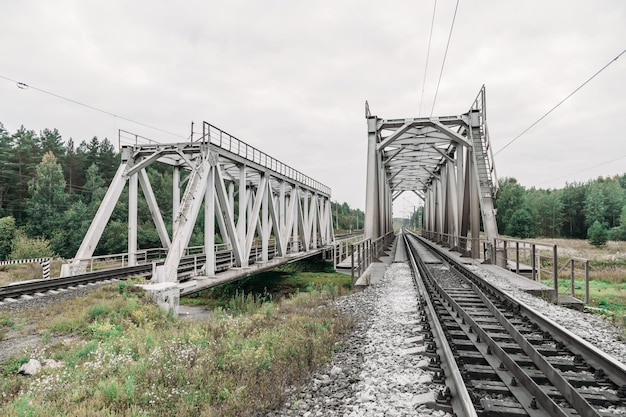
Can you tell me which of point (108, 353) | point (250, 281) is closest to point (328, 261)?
point (250, 281)

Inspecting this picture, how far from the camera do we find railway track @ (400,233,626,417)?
110 inches

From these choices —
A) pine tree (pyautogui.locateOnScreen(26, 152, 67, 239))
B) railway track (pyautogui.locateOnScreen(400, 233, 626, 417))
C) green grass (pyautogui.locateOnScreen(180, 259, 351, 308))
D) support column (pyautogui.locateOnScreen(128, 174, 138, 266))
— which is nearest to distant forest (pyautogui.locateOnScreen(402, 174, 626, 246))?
green grass (pyautogui.locateOnScreen(180, 259, 351, 308))

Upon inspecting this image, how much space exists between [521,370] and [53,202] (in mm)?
46537

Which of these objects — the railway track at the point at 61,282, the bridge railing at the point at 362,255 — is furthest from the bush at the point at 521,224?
the railway track at the point at 61,282

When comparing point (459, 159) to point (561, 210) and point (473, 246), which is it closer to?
point (473, 246)

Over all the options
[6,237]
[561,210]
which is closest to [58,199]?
[6,237]

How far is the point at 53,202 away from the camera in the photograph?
37500 millimetres

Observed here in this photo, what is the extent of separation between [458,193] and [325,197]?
695 inches

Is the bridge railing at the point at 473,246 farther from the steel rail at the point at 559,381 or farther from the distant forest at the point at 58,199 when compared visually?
the distant forest at the point at 58,199

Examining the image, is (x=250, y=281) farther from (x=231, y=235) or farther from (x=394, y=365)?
(x=394, y=365)

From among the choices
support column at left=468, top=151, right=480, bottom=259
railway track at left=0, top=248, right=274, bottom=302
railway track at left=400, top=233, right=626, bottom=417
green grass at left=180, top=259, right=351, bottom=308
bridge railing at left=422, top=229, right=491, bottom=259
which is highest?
support column at left=468, top=151, right=480, bottom=259

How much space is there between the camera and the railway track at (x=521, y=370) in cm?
278

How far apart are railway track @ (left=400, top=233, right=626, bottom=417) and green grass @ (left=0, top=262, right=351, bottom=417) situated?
5.09 ft

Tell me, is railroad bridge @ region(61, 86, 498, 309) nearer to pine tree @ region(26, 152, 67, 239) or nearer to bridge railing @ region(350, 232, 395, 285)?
bridge railing @ region(350, 232, 395, 285)
